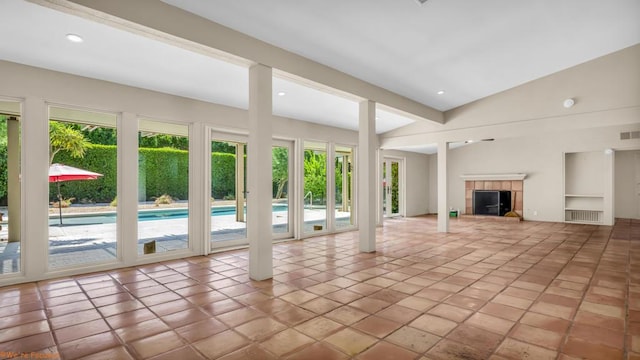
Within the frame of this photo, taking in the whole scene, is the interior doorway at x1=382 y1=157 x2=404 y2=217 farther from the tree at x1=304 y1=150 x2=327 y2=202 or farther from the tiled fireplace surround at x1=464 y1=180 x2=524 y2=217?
the tree at x1=304 y1=150 x2=327 y2=202

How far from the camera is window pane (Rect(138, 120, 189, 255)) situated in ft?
15.8

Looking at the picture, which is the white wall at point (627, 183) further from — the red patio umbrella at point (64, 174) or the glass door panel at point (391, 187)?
the red patio umbrella at point (64, 174)

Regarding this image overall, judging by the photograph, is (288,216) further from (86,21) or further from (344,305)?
(86,21)

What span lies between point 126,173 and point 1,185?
4.23 feet

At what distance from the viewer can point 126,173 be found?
14.9ft

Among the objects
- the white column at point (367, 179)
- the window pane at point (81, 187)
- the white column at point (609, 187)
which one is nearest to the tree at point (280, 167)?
the white column at point (367, 179)

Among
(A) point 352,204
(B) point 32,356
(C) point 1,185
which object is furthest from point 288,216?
(B) point 32,356

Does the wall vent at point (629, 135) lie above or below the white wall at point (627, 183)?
above

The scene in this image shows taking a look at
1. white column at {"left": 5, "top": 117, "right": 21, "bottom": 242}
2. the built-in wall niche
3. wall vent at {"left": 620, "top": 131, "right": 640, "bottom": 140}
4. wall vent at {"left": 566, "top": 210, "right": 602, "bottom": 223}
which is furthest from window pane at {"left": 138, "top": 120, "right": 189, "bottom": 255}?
wall vent at {"left": 566, "top": 210, "right": 602, "bottom": 223}

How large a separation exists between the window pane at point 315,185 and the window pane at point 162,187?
262 cm

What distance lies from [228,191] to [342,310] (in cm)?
360

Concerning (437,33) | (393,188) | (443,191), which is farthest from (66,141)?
(393,188)

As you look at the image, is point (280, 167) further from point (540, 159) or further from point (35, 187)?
point (540, 159)

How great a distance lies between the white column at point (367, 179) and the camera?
5398 mm
